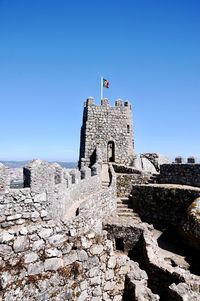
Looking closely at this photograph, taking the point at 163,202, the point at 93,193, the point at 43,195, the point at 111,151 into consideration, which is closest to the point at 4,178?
the point at 43,195

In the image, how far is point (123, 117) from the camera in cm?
2462

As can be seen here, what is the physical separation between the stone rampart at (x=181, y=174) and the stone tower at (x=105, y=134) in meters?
5.93

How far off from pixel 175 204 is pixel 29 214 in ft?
41.8

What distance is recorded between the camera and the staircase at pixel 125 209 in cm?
1647

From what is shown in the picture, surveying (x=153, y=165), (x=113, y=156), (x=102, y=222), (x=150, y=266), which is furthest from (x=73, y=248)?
(x=153, y=165)

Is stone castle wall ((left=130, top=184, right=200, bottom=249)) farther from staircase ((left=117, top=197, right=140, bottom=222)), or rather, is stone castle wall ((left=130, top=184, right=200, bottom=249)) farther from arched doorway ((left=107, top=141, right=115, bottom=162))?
arched doorway ((left=107, top=141, right=115, bottom=162))

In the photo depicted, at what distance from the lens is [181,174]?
1816cm

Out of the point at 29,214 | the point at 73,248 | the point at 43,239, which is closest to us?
the point at 43,239

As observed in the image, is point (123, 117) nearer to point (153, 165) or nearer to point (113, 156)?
point (113, 156)

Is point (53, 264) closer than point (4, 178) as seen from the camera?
Yes

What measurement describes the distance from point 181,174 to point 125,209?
456 centimetres

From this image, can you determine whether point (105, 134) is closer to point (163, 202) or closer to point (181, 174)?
point (181, 174)

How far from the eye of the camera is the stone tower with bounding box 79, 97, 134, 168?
23938 mm

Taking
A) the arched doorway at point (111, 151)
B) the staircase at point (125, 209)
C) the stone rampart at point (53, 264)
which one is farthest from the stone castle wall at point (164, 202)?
the stone rampart at point (53, 264)
